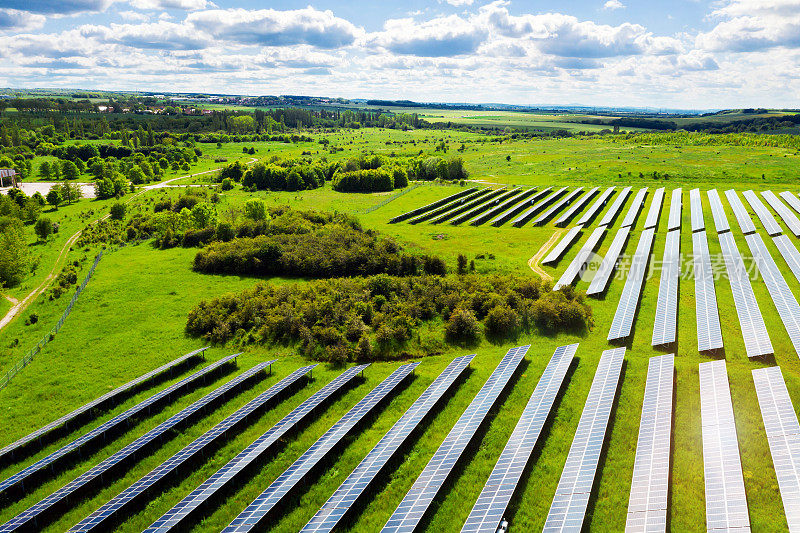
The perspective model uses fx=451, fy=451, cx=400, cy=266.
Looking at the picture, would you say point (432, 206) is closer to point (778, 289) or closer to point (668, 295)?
point (668, 295)

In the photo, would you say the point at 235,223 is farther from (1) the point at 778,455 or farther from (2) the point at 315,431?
(1) the point at 778,455

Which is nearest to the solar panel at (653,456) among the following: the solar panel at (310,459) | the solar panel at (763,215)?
the solar panel at (310,459)

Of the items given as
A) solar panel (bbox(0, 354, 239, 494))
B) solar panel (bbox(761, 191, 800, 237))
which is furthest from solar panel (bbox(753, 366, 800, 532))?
solar panel (bbox(761, 191, 800, 237))

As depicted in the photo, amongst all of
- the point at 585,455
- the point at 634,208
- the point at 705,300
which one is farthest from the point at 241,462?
the point at 634,208

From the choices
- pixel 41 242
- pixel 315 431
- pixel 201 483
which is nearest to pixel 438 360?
pixel 315 431

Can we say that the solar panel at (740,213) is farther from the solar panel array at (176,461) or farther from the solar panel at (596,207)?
the solar panel array at (176,461)

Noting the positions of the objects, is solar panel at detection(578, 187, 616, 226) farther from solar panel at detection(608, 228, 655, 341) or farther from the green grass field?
the green grass field

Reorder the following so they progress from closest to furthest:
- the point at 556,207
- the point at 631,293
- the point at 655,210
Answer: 1. the point at 631,293
2. the point at 655,210
3. the point at 556,207
